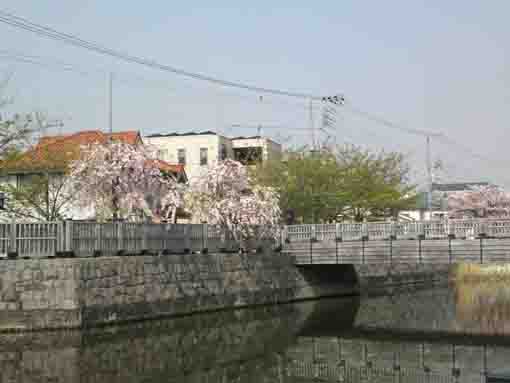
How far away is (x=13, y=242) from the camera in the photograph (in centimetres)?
3231

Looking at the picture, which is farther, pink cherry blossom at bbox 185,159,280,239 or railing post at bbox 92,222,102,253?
pink cherry blossom at bbox 185,159,280,239

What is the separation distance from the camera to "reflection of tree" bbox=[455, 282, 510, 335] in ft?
115

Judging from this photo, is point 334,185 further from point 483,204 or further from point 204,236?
point 483,204

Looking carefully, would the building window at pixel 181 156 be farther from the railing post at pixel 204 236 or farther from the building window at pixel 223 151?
the railing post at pixel 204 236

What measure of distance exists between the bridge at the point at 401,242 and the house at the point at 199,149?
2513 cm

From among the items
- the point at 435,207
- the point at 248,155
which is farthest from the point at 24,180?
the point at 435,207

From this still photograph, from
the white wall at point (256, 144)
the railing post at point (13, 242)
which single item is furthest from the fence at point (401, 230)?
the white wall at point (256, 144)

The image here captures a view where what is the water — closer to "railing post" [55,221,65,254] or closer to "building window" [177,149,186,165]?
"railing post" [55,221,65,254]

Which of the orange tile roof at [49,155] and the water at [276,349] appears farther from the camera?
the orange tile roof at [49,155]

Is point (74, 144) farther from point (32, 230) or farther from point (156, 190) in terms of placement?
point (32, 230)

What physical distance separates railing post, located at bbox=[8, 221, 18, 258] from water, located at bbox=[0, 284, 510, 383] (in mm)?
3379

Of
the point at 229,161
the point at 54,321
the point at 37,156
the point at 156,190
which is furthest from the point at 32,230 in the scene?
the point at 37,156

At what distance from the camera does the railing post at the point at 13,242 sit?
3222 cm

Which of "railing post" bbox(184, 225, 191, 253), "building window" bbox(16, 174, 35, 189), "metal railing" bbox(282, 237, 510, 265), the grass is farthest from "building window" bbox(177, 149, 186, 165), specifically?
"railing post" bbox(184, 225, 191, 253)
